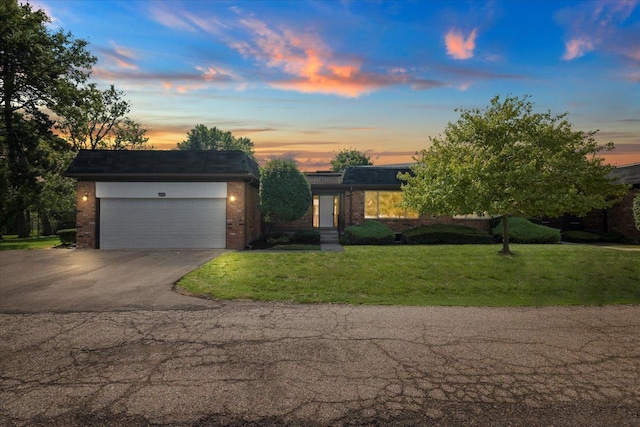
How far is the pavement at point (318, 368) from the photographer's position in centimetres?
368

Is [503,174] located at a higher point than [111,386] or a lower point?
higher

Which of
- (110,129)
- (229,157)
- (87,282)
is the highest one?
(110,129)

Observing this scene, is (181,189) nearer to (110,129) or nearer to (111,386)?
(111,386)

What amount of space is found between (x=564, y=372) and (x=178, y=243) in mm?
17014

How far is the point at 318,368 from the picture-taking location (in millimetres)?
4656

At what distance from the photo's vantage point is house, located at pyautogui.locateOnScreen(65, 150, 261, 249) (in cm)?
1855

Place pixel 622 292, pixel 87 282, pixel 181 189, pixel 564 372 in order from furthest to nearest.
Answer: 1. pixel 181 189
2. pixel 87 282
3. pixel 622 292
4. pixel 564 372

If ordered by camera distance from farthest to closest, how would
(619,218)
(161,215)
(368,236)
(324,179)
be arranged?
(324,179) < (619,218) < (368,236) < (161,215)

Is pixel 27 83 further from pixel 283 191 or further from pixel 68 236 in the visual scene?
pixel 283 191

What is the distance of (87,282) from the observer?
1015 centimetres

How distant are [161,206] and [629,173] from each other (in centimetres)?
2454

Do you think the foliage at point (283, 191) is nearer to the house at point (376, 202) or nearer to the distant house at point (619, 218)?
the house at point (376, 202)

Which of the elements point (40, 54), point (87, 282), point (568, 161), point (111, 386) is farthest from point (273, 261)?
point (40, 54)

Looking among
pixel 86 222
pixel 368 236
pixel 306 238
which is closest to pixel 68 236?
pixel 86 222
